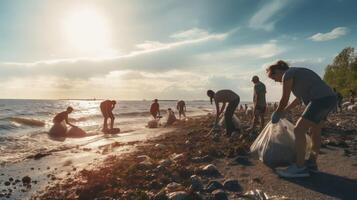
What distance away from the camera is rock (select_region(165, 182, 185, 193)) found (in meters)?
5.70

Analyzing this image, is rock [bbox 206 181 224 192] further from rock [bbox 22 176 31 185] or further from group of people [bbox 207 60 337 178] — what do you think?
rock [bbox 22 176 31 185]

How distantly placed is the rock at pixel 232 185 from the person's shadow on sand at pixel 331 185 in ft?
3.06

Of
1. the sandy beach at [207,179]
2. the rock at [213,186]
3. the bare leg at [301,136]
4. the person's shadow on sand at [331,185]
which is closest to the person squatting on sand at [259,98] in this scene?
the sandy beach at [207,179]

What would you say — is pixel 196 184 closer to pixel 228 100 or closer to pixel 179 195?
pixel 179 195

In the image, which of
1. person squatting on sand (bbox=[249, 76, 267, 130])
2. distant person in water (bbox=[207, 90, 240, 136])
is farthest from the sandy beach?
person squatting on sand (bbox=[249, 76, 267, 130])

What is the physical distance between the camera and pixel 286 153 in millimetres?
6594

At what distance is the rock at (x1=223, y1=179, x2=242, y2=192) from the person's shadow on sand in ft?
3.06

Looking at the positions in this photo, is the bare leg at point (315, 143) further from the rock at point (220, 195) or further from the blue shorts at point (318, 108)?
the rock at point (220, 195)

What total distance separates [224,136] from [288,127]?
5417mm

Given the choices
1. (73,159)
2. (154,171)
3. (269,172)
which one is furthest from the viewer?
(73,159)

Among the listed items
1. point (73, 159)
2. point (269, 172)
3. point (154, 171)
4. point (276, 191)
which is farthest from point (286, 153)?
point (73, 159)

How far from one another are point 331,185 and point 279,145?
54.5 inches

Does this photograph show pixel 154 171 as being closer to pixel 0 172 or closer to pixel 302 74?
pixel 302 74

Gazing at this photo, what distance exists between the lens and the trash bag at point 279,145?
6.60 meters
